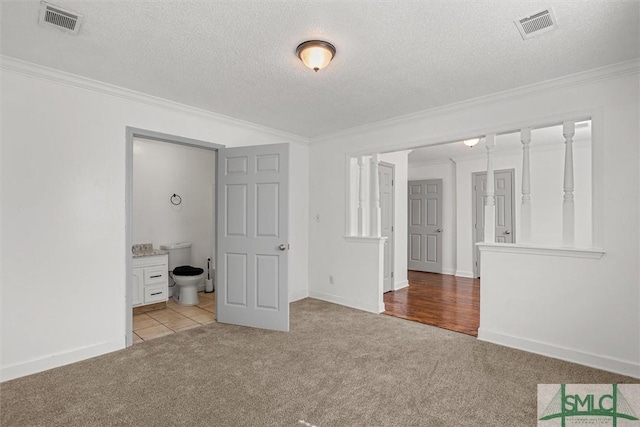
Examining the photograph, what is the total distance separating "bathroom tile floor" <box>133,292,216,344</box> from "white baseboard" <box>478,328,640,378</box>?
3.13 metres

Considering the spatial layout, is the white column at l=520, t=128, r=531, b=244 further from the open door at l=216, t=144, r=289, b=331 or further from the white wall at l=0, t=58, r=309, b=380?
the white wall at l=0, t=58, r=309, b=380

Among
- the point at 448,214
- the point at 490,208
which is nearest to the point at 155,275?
the point at 490,208

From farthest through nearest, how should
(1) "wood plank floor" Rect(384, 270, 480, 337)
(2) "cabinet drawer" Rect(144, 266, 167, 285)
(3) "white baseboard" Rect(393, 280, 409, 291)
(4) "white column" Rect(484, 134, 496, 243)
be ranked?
(3) "white baseboard" Rect(393, 280, 409, 291) < (2) "cabinet drawer" Rect(144, 266, 167, 285) < (1) "wood plank floor" Rect(384, 270, 480, 337) < (4) "white column" Rect(484, 134, 496, 243)

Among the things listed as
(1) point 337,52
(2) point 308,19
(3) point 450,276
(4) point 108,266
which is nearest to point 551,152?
(3) point 450,276

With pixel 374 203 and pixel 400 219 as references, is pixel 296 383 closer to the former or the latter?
pixel 374 203

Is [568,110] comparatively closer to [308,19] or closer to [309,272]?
[308,19]

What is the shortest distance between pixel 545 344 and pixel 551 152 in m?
3.89

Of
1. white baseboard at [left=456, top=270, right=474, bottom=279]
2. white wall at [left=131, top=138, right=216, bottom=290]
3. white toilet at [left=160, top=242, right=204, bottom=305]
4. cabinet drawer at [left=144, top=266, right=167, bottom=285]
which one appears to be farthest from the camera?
white baseboard at [left=456, top=270, right=474, bottom=279]

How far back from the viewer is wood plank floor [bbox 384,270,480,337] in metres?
3.88

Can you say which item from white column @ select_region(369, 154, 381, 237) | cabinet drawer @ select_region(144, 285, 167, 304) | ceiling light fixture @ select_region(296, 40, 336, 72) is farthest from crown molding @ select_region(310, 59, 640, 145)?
cabinet drawer @ select_region(144, 285, 167, 304)

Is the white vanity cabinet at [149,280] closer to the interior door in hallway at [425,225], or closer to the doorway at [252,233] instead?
the doorway at [252,233]

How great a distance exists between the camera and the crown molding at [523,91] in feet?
8.63

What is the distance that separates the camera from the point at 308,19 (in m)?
2.03

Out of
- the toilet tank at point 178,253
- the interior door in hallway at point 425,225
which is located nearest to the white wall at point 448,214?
the interior door in hallway at point 425,225
